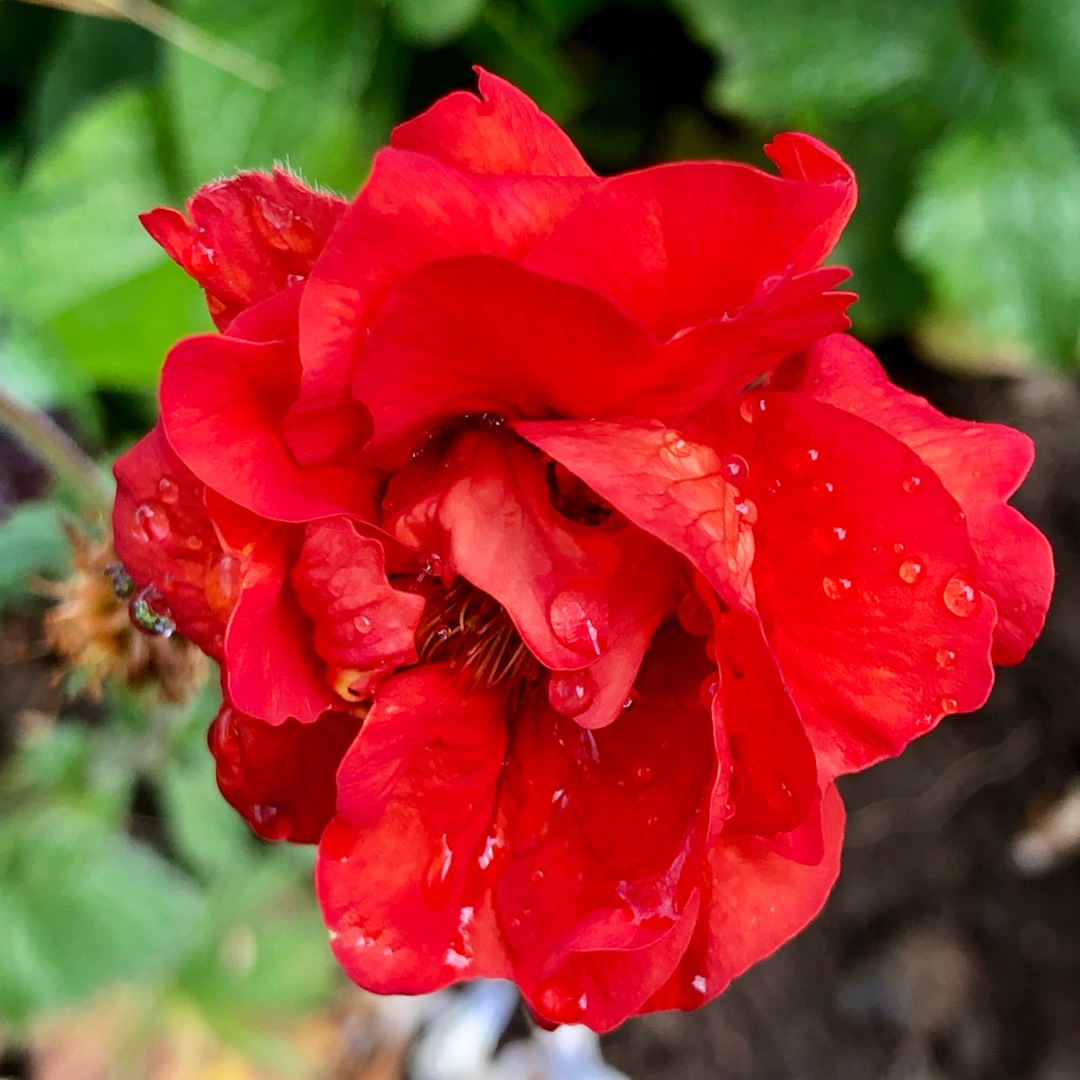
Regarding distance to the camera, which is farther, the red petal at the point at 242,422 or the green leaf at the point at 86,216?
the green leaf at the point at 86,216

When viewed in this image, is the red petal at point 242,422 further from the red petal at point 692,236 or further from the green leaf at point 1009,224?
the green leaf at point 1009,224


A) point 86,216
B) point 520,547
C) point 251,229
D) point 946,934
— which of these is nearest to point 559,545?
point 520,547

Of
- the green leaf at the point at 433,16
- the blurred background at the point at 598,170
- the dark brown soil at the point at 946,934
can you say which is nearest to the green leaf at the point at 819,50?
the blurred background at the point at 598,170

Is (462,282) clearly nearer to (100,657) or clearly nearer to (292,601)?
(292,601)

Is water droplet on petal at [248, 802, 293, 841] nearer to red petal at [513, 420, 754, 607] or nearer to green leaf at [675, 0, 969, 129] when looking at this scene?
red petal at [513, 420, 754, 607]

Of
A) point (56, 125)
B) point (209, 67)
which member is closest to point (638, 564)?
point (209, 67)

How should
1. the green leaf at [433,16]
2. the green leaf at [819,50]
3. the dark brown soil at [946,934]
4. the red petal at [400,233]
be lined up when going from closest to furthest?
the red petal at [400,233]
the green leaf at [433,16]
the green leaf at [819,50]
the dark brown soil at [946,934]

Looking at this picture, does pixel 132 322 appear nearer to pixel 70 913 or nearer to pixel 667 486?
pixel 70 913

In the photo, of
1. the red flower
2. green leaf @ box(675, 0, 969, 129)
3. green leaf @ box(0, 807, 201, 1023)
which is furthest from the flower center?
green leaf @ box(675, 0, 969, 129)
